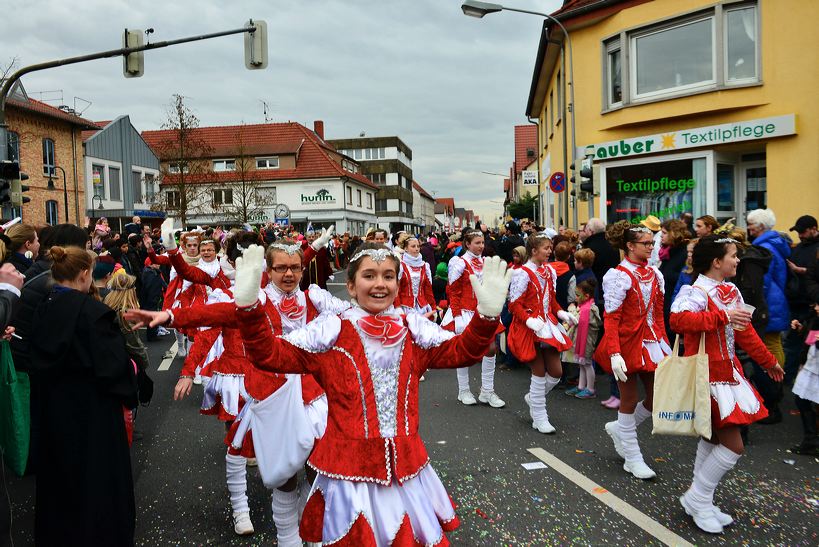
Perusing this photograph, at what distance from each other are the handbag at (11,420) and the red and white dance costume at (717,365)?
13.2 feet

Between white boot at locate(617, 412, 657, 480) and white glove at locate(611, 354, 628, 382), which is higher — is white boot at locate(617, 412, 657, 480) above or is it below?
below

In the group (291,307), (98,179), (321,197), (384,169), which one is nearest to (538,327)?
(291,307)

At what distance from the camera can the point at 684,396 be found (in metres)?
4.37

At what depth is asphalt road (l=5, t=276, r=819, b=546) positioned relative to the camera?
13.9 ft

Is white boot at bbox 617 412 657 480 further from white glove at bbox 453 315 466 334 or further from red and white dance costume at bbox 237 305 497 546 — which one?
red and white dance costume at bbox 237 305 497 546

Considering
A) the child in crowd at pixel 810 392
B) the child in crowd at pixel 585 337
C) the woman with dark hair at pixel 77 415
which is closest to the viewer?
the woman with dark hair at pixel 77 415

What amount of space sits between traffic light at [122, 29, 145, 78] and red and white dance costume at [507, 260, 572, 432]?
32.1 feet

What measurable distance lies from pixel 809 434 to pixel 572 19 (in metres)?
13.2

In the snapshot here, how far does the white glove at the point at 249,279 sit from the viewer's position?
2590 millimetres

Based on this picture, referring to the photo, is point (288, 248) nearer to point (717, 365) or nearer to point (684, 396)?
point (684, 396)

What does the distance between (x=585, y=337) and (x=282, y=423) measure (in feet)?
17.8

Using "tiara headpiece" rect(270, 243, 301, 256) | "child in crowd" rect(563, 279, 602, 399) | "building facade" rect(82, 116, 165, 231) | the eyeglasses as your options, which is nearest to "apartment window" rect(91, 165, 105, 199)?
"building facade" rect(82, 116, 165, 231)

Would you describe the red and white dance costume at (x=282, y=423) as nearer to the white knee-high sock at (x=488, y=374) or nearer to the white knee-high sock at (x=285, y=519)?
the white knee-high sock at (x=285, y=519)

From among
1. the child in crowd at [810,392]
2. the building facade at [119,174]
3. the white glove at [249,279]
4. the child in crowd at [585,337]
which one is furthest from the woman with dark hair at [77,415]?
the building facade at [119,174]
